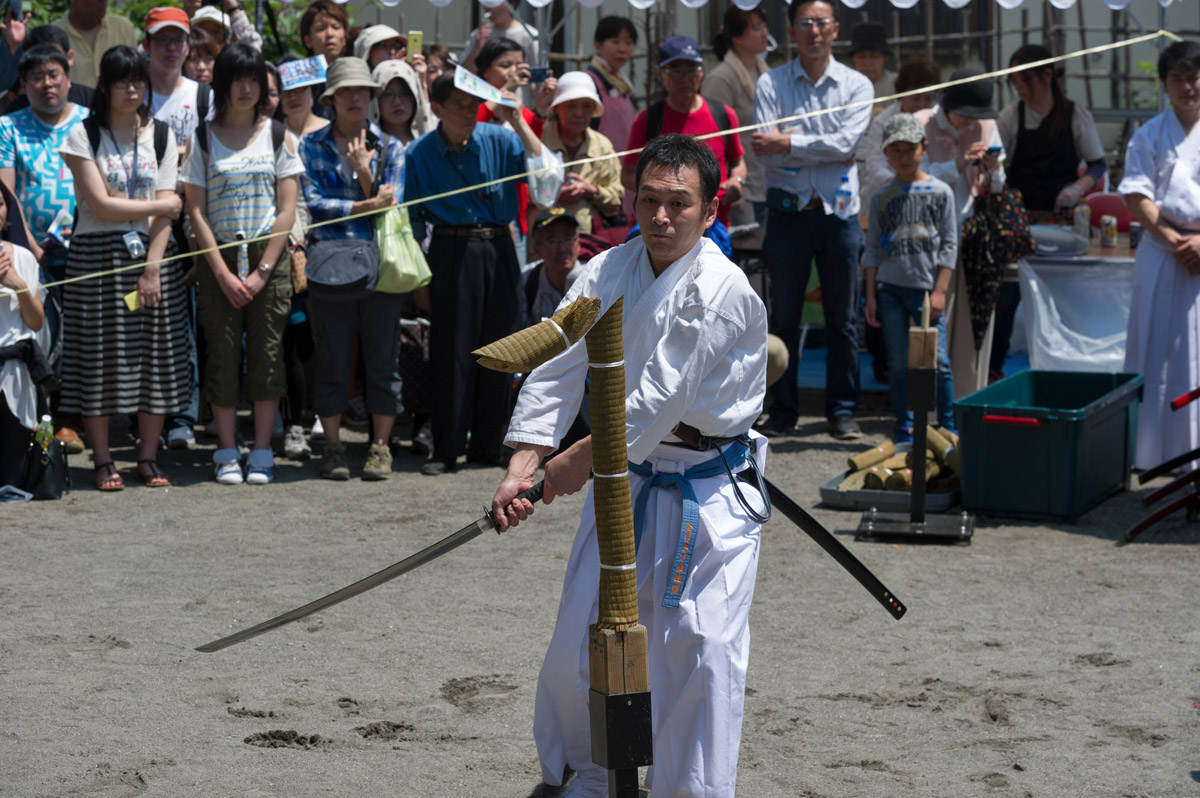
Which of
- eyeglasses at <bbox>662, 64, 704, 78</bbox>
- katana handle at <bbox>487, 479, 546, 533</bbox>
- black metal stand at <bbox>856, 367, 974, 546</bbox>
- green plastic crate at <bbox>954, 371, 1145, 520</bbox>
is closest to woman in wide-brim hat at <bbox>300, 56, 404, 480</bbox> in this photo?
eyeglasses at <bbox>662, 64, 704, 78</bbox>

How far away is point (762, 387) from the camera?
3369 mm

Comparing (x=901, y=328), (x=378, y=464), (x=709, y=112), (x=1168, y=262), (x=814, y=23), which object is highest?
(x=814, y=23)

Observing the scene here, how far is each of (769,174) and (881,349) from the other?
71.0 inches

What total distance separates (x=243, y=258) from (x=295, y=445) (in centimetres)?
122

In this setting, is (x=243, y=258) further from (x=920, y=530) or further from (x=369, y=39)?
(x=920, y=530)

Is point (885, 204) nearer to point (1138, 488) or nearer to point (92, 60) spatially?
point (1138, 488)

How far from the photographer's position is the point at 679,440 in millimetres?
3277

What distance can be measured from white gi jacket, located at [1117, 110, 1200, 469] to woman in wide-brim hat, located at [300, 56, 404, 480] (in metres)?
3.77

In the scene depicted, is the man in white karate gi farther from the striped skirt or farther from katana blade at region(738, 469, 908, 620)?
the striped skirt

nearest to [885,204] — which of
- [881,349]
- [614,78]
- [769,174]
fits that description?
[769,174]

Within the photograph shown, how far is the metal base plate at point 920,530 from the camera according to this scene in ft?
20.2

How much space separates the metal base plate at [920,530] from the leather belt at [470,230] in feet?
8.05

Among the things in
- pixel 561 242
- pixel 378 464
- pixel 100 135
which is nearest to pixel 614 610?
pixel 378 464

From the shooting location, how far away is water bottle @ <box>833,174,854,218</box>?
7.84 m
